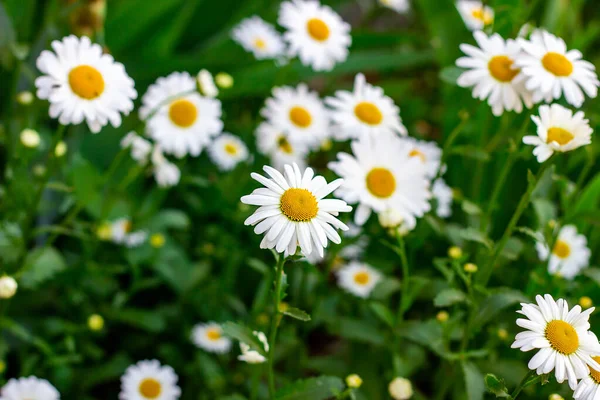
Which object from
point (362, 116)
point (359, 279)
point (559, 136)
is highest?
point (559, 136)

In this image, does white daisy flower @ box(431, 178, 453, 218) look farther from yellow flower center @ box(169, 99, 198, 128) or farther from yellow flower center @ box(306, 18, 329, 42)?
yellow flower center @ box(169, 99, 198, 128)

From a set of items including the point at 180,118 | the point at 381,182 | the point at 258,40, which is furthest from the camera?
the point at 258,40

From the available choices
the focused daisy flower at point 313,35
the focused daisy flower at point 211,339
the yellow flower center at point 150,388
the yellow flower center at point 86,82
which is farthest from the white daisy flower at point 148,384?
the focused daisy flower at point 313,35

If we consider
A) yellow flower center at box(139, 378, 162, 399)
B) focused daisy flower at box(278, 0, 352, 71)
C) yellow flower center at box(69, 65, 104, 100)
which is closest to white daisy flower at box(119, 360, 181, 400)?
yellow flower center at box(139, 378, 162, 399)

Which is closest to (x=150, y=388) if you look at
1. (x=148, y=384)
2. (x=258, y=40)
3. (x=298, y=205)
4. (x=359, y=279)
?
(x=148, y=384)

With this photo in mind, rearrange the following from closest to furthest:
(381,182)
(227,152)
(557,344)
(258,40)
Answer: (557,344)
(381,182)
(227,152)
(258,40)

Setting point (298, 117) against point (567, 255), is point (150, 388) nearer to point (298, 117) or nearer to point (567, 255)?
point (298, 117)
